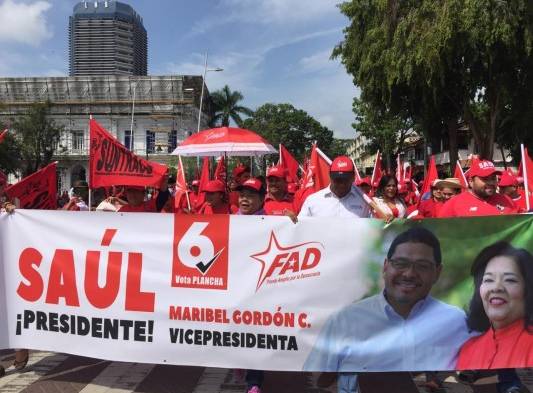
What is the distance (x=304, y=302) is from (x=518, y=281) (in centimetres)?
162

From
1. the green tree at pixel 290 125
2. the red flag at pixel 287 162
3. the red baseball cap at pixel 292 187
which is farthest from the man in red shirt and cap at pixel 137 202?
the green tree at pixel 290 125

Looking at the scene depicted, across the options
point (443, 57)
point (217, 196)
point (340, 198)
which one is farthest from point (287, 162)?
point (443, 57)

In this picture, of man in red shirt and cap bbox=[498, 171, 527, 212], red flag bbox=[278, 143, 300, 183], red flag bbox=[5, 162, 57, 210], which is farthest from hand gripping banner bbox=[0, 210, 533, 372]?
red flag bbox=[278, 143, 300, 183]

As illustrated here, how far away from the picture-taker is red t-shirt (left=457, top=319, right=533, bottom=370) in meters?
4.14

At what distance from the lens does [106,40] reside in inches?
4813

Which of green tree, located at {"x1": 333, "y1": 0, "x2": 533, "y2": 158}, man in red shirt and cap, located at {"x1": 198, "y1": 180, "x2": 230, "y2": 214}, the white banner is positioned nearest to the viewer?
the white banner

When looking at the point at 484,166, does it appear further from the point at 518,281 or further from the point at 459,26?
the point at 459,26

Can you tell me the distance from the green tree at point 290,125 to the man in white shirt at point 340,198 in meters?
68.5

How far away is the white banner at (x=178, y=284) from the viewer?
4281mm

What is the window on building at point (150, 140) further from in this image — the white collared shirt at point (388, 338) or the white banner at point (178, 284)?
the white collared shirt at point (388, 338)

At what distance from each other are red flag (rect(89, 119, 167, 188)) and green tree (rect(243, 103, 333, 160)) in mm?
67521

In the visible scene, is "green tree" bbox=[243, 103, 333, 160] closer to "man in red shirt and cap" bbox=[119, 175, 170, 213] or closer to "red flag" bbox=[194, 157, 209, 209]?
"red flag" bbox=[194, 157, 209, 209]

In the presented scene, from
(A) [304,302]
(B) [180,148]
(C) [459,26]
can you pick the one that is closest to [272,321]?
(A) [304,302]

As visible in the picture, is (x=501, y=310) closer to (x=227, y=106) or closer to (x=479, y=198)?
(x=479, y=198)
